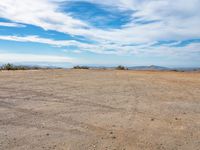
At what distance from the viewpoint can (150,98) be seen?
1236 cm

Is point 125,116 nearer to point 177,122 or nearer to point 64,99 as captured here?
point 177,122

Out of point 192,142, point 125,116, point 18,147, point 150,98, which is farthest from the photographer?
point 150,98

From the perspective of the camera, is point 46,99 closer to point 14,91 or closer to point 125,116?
point 14,91

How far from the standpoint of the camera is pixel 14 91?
13406mm

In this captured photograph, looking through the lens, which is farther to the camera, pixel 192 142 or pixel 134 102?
pixel 134 102

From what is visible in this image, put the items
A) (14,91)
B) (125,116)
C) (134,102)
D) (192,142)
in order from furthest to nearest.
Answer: (14,91) → (134,102) → (125,116) → (192,142)

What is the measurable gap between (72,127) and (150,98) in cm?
531

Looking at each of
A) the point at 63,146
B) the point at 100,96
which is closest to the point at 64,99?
the point at 100,96

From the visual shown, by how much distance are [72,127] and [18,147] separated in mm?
1769

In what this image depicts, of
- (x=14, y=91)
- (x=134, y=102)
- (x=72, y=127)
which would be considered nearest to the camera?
(x=72, y=127)

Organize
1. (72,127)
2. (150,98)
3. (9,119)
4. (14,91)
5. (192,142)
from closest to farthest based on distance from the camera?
(192,142), (72,127), (9,119), (150,98), (14,91)

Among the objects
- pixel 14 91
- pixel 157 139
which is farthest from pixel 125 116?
pixel 14 91

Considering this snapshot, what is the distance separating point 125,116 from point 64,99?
330cm

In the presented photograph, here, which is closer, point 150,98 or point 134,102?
point 134,102
